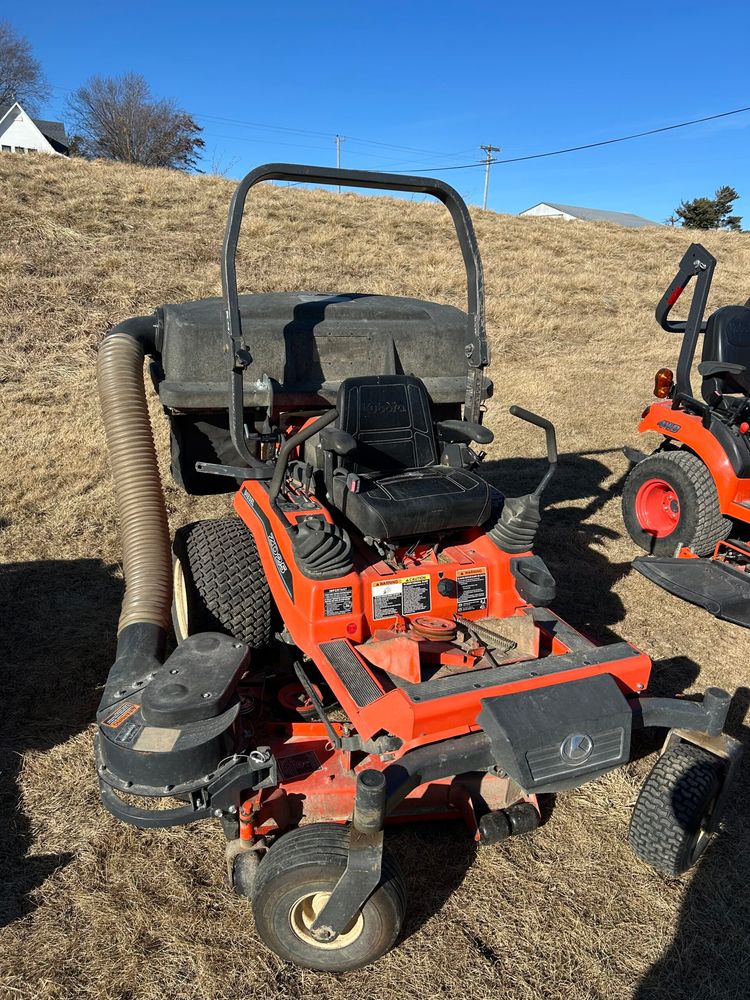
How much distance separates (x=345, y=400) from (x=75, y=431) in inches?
187

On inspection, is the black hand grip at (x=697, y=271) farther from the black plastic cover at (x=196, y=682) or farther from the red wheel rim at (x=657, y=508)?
the black plastic cover at (x=196, y=682)

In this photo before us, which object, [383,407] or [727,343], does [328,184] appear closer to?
[383,407]

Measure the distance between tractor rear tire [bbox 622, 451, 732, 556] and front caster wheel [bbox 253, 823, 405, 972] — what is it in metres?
3.64

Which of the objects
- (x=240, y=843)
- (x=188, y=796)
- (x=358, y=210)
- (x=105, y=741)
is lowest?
(x=240, y=843)

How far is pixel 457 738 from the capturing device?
234 centimetres

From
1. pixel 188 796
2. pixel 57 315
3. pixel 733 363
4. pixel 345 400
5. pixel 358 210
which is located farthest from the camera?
pixel 358 210

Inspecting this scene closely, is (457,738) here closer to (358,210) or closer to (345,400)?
(345,400)

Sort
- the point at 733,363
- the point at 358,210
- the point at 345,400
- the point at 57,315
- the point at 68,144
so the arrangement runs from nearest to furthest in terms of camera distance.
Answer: the point at 345,400
the point at 733,363
the point at 57,315
the point at 358,210
the point at 68,144

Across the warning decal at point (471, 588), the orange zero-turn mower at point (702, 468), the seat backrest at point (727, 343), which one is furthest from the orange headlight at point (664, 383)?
the warning decal at point (471, 588)

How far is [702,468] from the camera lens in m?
4.95

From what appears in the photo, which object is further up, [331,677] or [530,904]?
[331,677]

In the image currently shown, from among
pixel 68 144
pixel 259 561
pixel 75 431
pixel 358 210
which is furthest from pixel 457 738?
pixel 68 144

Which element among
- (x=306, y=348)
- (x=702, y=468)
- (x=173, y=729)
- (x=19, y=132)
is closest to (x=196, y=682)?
(x=173, y=729)

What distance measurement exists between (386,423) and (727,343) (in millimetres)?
3070
